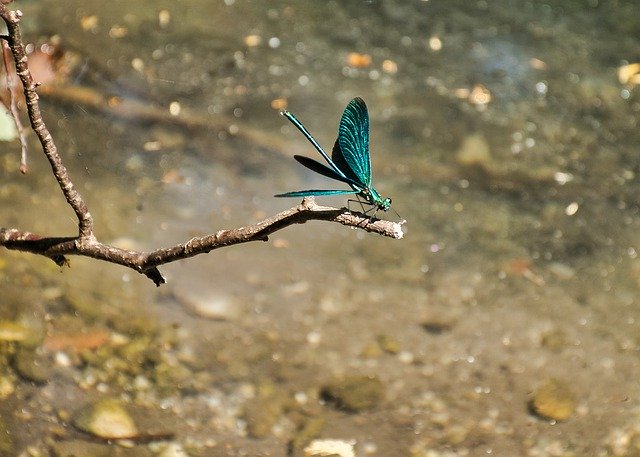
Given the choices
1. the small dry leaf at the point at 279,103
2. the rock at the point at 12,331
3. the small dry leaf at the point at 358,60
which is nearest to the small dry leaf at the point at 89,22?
the small dry leaf at the point at 279,103

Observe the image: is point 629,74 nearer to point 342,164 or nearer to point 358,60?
point 358,60

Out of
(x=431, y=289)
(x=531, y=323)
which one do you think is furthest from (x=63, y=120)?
(x=531, y=323)

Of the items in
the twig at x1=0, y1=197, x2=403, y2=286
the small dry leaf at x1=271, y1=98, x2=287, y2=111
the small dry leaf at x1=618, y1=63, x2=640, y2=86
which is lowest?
the twig at x1=0, y1=197, x2=403, y2=286

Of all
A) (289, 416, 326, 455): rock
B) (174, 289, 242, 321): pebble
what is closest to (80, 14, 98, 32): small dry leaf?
(174, 289, 242, 321): pebble

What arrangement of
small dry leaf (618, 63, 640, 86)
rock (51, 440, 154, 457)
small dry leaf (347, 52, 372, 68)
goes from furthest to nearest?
small dry leaf (618, 63, 640, 86), small dry leaf (347, 52, 372, 68), rock (51, 440, 154, 457)

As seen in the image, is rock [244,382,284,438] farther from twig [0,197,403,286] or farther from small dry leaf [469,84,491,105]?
small dry leaf [469,84,491,105]

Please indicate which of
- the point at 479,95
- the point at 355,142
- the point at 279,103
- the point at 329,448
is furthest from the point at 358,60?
the point at 355,142

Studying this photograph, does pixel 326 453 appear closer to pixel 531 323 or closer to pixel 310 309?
pixel 310 309
